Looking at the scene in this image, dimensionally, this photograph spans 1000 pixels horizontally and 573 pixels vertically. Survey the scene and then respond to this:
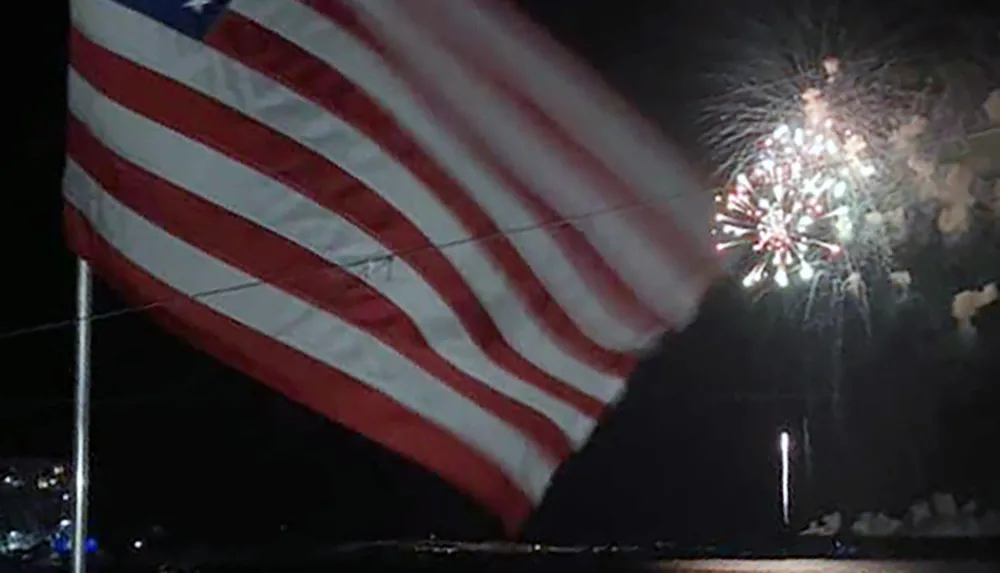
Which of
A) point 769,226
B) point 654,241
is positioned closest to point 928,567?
point 769,226

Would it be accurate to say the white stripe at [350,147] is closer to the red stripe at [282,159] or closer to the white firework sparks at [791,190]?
the red stripe at [282,159]

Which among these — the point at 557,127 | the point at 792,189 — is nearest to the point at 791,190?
the point at 792,189

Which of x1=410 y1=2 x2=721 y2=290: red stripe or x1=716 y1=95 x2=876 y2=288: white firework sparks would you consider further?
x1=716 y1=95 x2=876 y2=288: white firework sparks

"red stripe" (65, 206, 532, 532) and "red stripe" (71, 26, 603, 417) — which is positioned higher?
"red stripe" (71, 26, 603, 417)

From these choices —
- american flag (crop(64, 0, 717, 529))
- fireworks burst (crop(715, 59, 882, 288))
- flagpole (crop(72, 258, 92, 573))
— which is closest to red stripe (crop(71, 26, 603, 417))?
american flag (crop(64, 0, 717, 529))

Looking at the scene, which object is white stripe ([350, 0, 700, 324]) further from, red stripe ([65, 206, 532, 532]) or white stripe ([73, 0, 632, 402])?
red stripe ([65, 206, 532, 532])

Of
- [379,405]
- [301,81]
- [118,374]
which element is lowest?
[379,405]

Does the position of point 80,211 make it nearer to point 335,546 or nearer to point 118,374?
point 118,374
